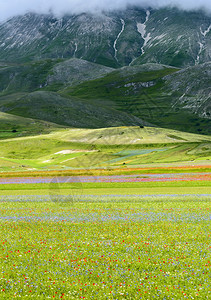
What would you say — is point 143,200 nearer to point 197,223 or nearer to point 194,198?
point 194,198

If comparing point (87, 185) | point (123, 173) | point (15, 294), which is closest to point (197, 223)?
point (15, 294)

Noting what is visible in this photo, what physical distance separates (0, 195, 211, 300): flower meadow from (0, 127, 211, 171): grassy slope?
3043 inches

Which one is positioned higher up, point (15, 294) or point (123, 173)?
point (15, 294)

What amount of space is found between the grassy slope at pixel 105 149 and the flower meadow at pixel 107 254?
77292mm

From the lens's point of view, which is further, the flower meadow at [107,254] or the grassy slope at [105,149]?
the grassy slope at [105,149]

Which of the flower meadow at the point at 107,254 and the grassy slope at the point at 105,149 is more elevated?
the flower meadow at the point at 107,254

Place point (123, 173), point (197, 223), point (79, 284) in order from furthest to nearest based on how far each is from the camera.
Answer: point (123, 173)
point (197, 223)
point (79, 284)

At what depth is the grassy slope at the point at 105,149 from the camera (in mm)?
113312

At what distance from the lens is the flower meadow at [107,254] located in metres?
12.2

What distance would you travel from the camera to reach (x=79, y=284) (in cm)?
1270

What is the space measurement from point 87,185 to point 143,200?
72.7ft

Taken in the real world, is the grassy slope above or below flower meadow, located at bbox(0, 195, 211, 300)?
below

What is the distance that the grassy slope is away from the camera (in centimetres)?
11331

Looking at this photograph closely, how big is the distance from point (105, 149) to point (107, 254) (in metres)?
131
